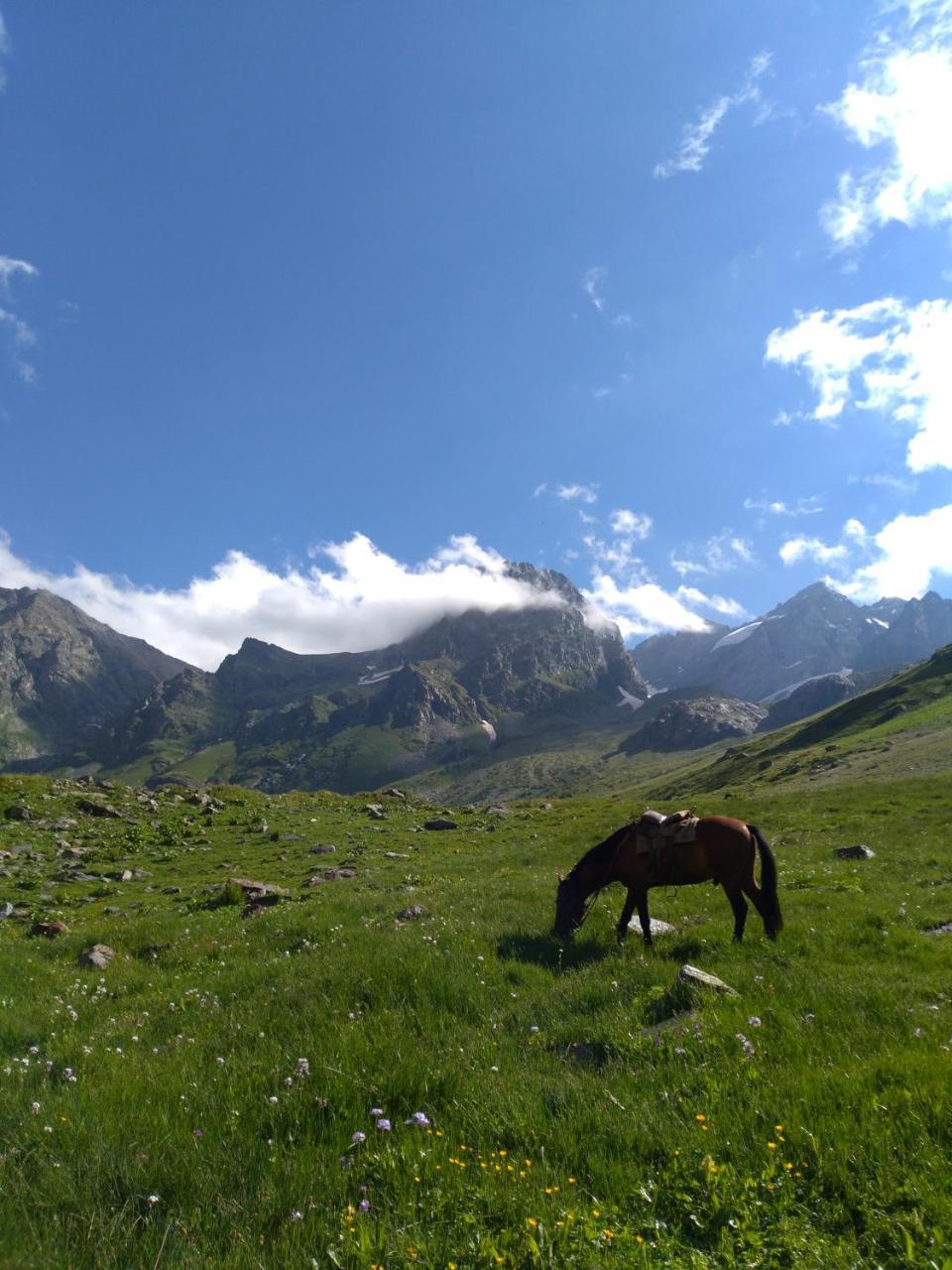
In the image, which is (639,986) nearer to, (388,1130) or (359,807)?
(388,1130)

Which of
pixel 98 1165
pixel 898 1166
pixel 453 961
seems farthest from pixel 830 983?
pixel 98 1165

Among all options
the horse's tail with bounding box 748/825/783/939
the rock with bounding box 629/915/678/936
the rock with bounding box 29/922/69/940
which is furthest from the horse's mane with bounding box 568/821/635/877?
the rock with bounding box 29/922/69/940

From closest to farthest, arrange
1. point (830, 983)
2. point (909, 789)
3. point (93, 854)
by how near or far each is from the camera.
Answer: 1. point (830, 983)
2. point (93, 854)
3. point (909, 789)

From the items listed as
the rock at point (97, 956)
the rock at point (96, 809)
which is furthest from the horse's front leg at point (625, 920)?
the rock at point (96, 809)

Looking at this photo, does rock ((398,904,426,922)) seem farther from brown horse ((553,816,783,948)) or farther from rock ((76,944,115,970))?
rock ((76,944,115,970))

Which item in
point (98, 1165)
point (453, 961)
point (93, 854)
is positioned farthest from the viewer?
point (93, 854)

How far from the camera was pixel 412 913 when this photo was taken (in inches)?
643

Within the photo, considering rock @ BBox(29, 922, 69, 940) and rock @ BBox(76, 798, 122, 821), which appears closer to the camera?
rock @ BBox(29, 922, 69, 940)

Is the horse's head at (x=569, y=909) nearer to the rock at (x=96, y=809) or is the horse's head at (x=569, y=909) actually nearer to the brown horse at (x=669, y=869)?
the brown horse at (x=669, y=869)

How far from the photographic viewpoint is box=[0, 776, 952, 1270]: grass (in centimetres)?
471

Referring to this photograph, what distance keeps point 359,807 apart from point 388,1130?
4440 centimetres

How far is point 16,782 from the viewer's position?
3772 centimetres

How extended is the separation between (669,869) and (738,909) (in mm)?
1526

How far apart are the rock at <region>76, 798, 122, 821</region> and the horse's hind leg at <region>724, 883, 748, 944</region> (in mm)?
33389
